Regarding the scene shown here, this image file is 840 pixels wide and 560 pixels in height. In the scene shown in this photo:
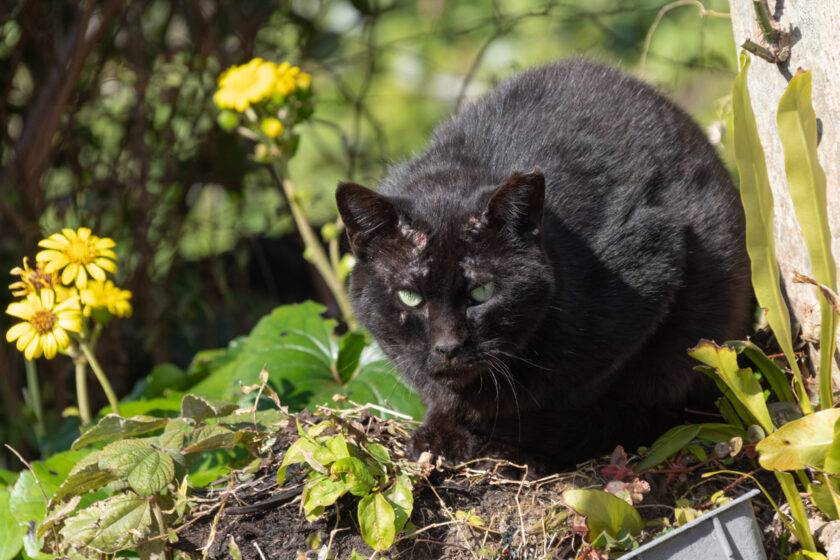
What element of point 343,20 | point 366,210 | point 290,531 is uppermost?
point 343,20

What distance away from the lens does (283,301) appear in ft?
11.1

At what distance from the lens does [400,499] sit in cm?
133

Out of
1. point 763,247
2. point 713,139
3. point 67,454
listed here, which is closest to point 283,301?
point 67,454

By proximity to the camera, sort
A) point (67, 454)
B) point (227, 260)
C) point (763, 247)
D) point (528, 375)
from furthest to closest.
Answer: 1. point (227, 260)
2. point (67, 454)
3. point (528, 375)
4. point (763, 247)

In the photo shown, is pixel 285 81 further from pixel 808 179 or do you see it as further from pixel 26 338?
pixel 808 179

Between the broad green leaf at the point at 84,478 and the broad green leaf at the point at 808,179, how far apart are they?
1207mm

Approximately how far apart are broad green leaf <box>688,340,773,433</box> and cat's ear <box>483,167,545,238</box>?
0.33m

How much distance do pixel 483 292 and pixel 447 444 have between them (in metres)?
0.31

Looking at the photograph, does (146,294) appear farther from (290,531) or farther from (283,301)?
(290,531)

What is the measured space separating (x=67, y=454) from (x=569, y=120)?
4.17ft

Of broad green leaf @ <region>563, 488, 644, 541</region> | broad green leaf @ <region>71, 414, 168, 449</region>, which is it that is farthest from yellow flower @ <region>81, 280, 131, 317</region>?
broad green leaf @ <region>563, 488, 644, 541</region>

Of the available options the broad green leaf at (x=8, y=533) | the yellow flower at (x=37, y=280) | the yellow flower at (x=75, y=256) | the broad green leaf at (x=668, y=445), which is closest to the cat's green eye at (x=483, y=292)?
the broad green leaf at (x=668, y=445)

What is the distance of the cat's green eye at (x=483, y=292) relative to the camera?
1.39 meters

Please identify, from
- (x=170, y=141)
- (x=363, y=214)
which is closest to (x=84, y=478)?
(x=363, y=214)
